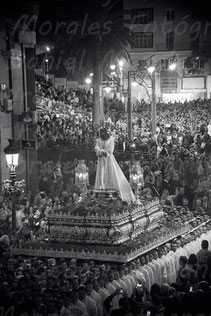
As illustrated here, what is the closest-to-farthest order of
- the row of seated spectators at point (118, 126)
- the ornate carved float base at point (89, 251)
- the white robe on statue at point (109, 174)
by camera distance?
the ornate carved float base at point (89, 251), the white robe on statue at point (109, 174), the row of seated spectators at point (118, 126)

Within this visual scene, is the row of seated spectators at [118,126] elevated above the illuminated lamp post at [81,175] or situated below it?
above

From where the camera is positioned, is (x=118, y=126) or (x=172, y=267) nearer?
(x=172, y=267)

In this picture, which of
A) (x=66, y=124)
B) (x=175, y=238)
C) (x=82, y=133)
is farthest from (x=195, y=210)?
(x=66, y=124)

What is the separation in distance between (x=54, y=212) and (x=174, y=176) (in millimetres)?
7192

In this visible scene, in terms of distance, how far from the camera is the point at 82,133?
3588 cm

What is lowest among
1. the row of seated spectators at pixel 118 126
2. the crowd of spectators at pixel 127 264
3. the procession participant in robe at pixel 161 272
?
the procession participant in robe at pixel 161 272

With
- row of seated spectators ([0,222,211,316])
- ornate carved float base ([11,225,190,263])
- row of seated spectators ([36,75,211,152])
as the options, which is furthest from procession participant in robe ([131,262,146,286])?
row of seated spectators ([36,75,211,152])

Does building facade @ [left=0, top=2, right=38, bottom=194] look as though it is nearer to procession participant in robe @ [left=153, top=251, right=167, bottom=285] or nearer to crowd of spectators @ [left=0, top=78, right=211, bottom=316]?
crowd of spectators @ [left=0, top=78, right=211, bottom=316]

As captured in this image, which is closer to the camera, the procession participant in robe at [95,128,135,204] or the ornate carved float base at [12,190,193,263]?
the ornate carved float base at [12,190,193,263]

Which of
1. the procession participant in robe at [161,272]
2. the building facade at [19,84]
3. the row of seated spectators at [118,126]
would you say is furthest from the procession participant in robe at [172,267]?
the row of seated spectators at [118,126]

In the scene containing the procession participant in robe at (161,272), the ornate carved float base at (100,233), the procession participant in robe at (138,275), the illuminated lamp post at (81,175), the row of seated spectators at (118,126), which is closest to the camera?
the procession participant in robe at (138,275)

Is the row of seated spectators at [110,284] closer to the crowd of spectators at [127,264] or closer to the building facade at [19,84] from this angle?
the crowd of spectators at [127,264]

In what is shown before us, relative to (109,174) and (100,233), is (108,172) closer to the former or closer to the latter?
(109,174)

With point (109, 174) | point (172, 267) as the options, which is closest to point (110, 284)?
point (172, 267)
